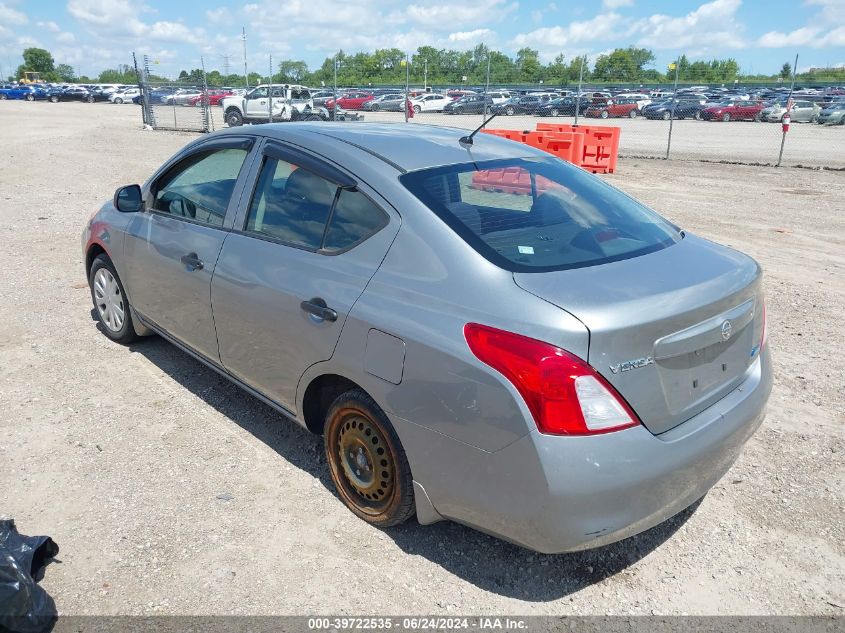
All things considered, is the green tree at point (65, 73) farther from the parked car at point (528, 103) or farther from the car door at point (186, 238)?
the car door at point (186, 238)

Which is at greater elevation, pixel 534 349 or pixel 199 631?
pixel 534 349

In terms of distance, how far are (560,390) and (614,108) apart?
40.5 metres

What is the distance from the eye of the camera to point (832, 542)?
3.01 meters

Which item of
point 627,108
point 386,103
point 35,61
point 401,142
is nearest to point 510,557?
point 401,142

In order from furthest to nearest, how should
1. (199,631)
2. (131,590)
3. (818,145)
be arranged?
1. (818,145)
2. (131,590)
3. (199,631)

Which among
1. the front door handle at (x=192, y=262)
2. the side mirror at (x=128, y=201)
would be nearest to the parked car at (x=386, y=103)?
the side mirror at (x=128, y=201)

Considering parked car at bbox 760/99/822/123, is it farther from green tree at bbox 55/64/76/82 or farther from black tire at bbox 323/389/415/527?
green tree at bbox 55/64/76/82

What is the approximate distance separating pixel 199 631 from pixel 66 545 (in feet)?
2.87

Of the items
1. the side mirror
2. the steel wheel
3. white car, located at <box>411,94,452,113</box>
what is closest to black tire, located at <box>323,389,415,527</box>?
the side mirror

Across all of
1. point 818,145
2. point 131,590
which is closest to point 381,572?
point 131,590

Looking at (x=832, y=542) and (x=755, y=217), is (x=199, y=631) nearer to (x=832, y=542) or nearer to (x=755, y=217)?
(x=832, y=542)

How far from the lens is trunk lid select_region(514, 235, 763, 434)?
7.45 feet

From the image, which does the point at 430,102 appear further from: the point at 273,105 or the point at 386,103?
the point at 273,105

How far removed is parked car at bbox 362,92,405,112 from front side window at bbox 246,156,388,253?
132 ft
